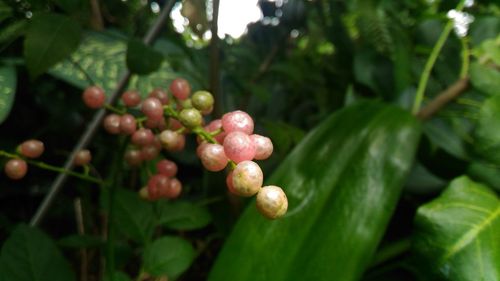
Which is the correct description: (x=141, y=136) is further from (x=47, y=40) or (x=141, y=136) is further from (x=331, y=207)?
(x=331, y=207)

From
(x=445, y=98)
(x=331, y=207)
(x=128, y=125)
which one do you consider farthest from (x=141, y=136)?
(x=445, y=98)

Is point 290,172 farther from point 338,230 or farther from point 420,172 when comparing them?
point 420,172

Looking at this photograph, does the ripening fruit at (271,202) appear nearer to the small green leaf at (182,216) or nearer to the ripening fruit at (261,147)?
the ripening fruit at (261,147)

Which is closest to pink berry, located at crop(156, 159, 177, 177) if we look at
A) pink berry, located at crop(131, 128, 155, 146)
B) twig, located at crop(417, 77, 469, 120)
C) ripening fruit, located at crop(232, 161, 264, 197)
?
pink berry, located at crop(131, 128, 155, 146)

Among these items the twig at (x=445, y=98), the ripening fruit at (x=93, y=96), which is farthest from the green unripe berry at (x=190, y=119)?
the twig at (x=445, y=98)

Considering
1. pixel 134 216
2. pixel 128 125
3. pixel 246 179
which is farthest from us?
pixel 134 216

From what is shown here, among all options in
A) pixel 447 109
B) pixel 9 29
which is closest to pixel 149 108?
pixel 9 29
